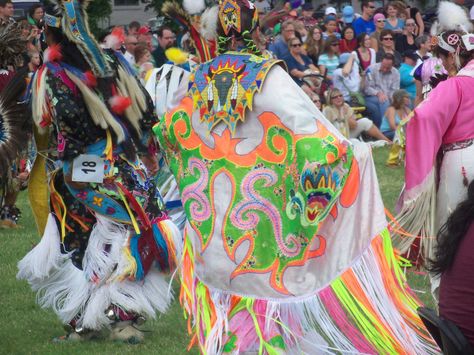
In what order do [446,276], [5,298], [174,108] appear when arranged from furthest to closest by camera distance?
[5,298] → [174,108] → [446,276]

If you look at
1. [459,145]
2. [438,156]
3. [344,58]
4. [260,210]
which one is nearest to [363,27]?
[344,58]

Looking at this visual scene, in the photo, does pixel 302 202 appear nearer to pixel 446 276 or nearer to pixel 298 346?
pixel 298 346

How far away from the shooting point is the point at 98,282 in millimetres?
5305

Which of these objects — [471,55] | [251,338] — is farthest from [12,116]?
[471,55]

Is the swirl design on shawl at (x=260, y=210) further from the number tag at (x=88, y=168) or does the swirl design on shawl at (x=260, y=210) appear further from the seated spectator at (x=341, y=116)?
the seated spectator at (x=341, y=116)

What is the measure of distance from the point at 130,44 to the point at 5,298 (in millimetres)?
6064

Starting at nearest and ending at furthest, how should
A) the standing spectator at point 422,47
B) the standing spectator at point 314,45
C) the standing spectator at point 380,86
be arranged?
1. the standing spectator at point 380,86
2. the standing spectator at point 422,47
3. the standing spectator at point 314,45

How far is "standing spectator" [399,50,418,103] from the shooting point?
1439 cm

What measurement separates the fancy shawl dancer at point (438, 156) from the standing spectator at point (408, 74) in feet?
30.7

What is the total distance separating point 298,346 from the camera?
433 centimetres

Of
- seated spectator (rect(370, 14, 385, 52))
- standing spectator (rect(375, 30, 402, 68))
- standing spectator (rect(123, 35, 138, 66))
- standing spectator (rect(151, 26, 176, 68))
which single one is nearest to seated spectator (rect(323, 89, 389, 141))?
standing spectator (rect(151, 26, 176, 68))

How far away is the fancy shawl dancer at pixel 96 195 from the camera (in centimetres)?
509

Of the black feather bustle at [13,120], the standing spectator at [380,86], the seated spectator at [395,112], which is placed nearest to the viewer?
the black feather bustle at [13,120]

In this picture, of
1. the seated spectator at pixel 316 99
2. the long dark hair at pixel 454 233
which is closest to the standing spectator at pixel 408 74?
the seated spectator at pixel 316 99
